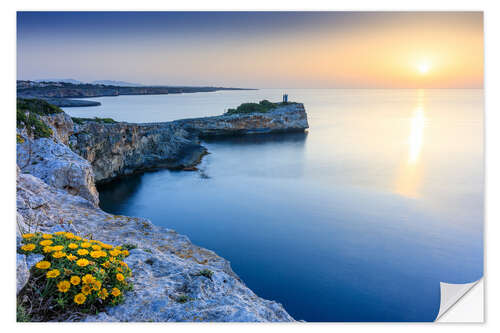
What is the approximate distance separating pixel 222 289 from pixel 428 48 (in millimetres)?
5421

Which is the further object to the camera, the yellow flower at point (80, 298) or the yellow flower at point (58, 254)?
the yellow flower at point (58, 254)

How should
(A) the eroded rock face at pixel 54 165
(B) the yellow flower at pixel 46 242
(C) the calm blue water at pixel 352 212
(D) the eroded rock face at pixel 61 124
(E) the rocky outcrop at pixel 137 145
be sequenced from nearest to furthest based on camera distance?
(B) the yellow flower at pixel 46 242 → (A) the eroded rock face at pixel 54 165 → (C) the calm blue water at pixel 352 212 → (D) the eroded rock face at pixel 61 124 → (E) the rocky outcrop at pixel 137 145

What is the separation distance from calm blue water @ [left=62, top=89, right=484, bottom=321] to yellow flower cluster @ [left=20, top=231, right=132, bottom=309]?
4.60 m

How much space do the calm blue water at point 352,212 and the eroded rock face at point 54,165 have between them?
157 inches

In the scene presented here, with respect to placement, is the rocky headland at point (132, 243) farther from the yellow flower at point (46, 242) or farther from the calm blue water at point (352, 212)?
the calm blue water at point (352, 212)

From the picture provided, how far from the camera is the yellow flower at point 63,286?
7.68ft

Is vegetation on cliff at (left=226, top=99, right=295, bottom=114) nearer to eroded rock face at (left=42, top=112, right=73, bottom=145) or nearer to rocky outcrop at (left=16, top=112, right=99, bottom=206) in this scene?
eroded rock face at (left=42, top=112, right=73, bottom=145)

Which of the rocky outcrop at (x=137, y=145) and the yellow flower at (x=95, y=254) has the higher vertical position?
the rocky outcrop at (x=137, y=145)

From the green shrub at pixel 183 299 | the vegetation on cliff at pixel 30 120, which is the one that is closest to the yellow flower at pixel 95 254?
the green shrub at pixel 183 299

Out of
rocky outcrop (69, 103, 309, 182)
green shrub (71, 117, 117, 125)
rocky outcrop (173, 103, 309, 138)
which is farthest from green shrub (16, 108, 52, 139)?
rocky outcrop (173, 103, 309, 138)

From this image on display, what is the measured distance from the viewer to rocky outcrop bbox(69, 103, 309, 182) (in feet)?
43.3

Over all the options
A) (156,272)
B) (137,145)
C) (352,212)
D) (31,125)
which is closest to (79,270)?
(156,272)

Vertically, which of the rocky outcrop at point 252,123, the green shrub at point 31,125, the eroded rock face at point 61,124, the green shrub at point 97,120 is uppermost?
the rocky outcrop at point 252,123

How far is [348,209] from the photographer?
1064 centimetres
